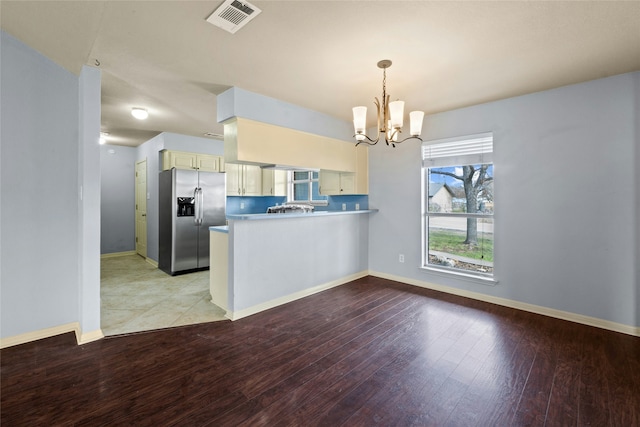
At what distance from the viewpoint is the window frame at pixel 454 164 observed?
3.68 metres

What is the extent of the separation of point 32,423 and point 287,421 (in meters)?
1.44

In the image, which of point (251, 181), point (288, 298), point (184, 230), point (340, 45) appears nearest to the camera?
point (340, 45)

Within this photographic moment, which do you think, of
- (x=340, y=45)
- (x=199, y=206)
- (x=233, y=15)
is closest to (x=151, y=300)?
(x=199, y=206)

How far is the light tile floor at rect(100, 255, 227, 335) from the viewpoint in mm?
3055

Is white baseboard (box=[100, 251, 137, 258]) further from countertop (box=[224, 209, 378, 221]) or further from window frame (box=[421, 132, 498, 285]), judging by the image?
window frame (box=[421, 132, 498, 285])

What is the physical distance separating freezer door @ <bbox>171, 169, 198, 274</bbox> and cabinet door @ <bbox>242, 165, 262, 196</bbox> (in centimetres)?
97

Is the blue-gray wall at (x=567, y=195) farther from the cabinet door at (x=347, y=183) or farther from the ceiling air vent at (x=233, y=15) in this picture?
the ceiling air vent at (x=233, y=15)

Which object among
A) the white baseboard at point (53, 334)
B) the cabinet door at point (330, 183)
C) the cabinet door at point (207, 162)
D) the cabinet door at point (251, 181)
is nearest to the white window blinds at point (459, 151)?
the cabinet door at point (330, 183)

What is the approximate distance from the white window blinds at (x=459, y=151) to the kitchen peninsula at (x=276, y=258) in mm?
1272

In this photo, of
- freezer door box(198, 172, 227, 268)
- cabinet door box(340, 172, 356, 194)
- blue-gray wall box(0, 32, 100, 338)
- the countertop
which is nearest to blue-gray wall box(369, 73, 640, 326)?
cabinet door box(340, 172, 356, 194)

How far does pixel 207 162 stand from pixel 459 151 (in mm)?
4674

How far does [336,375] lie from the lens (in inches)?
84.7

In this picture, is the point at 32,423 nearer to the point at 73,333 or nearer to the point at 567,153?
the point at 73,333

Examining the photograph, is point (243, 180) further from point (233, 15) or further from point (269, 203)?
point (233, 15)
